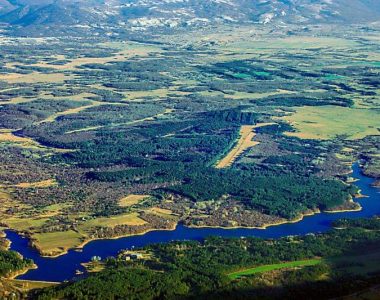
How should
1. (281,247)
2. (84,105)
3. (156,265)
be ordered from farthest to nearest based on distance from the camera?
(84,105)
(281,247)
(156,265)

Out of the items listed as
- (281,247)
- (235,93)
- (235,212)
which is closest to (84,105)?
(235,93)

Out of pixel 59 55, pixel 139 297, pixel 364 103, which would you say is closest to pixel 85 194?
pixel 139 297

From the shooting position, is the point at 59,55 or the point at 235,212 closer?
the point at 235,212

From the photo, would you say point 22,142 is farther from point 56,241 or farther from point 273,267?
point 273,267

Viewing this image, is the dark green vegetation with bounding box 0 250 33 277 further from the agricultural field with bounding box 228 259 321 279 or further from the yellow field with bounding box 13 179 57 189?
the yellow field with bounding box 13 179 57 189

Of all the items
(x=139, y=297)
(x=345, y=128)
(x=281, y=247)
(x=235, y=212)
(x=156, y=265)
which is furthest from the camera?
(x=345, y=128)

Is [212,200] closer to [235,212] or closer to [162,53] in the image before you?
[235,212]

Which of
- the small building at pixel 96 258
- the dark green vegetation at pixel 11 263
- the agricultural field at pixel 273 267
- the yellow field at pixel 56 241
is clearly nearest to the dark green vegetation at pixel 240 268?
the agricultural field at pixel 273 267
